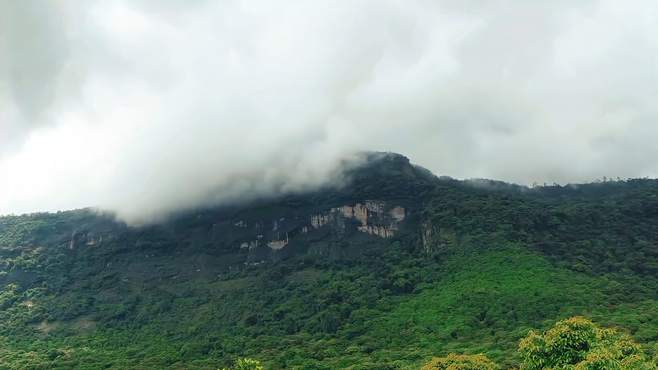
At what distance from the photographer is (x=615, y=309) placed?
372ft

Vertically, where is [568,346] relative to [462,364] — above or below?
above

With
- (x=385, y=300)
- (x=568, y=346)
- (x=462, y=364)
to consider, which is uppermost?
(x=568, y=346)

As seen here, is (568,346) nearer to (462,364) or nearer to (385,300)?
(462,364)

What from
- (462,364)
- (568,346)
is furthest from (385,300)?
(568,346)

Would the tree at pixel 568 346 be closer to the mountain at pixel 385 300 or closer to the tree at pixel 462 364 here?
the tree at pixel 462 364

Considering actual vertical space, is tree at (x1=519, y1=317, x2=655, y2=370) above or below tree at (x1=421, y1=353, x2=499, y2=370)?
above

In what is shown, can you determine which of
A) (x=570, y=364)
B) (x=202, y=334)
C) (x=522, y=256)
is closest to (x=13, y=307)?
(x=202, y=334)

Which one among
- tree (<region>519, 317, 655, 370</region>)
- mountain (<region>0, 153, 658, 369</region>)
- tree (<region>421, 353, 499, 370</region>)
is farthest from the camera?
mountain (<region>0, 153, 658, 369</region>)

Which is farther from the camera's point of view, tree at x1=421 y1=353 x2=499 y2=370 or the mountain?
the mountain

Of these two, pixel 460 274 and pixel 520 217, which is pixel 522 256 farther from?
pixel 520 217

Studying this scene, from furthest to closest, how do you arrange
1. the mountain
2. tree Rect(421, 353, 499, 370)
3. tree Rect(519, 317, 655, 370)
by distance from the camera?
the mountain
tree Rect(421, 353, 499, 370)
tree Rect(519, 317, 655, 370)

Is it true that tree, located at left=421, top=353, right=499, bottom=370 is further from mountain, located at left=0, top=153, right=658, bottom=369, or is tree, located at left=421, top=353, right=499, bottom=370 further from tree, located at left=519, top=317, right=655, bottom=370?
mountain, located at left=0, top=153, right=658, bottom=369

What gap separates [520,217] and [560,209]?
23675 millimetres

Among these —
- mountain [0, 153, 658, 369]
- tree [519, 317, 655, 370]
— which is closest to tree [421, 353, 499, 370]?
tree [519, 317, 655, 370]
